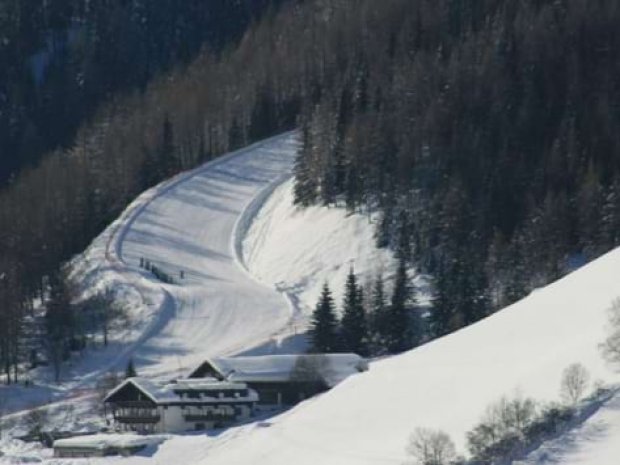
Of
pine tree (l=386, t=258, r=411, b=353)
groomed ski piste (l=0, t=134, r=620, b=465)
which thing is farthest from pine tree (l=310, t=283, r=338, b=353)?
pine tree (l=386, t=258, r=411, b=353)

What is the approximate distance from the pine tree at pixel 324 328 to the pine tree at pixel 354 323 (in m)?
0.58

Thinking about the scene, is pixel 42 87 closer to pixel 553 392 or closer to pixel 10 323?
pixel 10 323

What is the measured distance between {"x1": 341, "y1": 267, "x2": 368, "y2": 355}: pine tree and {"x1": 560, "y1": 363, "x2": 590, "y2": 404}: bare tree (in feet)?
99.5

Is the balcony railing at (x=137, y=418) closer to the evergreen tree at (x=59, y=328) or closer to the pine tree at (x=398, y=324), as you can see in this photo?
the evergreen tree at (x=59, y=328)

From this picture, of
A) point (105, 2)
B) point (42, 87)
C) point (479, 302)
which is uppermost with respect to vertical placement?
point (105, 2)

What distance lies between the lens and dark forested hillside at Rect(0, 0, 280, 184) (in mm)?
174375

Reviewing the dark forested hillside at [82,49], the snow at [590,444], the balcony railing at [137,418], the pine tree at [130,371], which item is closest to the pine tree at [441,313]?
the pine tree at [130,371]

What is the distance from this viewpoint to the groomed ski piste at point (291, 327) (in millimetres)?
53656

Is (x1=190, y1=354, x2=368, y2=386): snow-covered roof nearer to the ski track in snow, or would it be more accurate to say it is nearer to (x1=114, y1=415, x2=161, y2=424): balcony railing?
(x1=114, y1=415, x2=161, y2=424): balcony railing

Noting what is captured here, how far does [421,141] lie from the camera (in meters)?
102

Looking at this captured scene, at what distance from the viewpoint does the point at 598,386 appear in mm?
50438

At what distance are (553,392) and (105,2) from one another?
472 ft

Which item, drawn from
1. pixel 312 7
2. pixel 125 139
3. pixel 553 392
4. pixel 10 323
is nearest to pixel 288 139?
pixel 125 139

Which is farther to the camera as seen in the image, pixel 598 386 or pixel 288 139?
pixel 288 139
